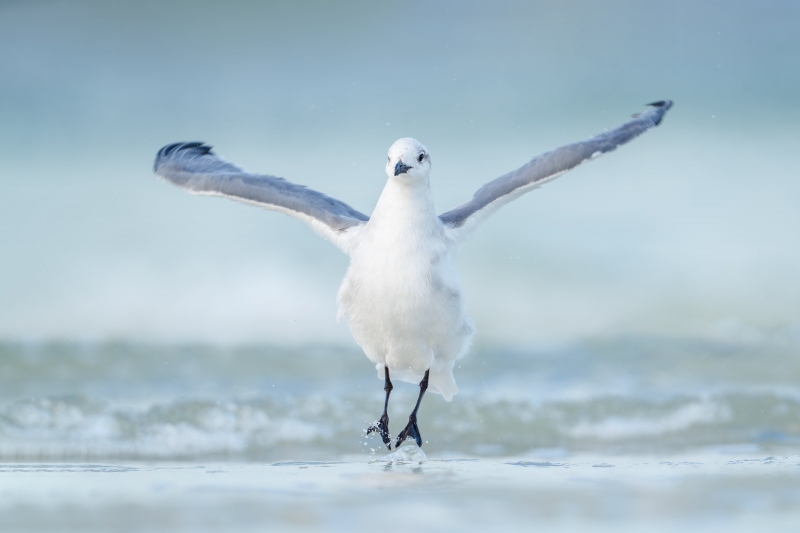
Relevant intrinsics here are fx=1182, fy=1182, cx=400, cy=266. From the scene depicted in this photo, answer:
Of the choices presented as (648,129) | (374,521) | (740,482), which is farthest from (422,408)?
(374,521)

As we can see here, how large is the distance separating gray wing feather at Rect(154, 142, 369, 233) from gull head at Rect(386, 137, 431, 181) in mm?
970

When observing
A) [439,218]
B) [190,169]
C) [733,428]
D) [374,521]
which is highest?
[190,169]

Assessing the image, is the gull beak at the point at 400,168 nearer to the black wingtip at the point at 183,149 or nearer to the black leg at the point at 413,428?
the black leg at the point at 413,428

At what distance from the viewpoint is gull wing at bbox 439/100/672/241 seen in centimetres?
768

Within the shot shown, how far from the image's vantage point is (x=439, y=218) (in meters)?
7.70

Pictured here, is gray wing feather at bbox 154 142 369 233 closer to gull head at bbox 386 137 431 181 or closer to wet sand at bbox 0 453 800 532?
gull head at bbox 386 137 431 181

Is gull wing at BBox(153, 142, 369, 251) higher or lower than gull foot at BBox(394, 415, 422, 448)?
higher

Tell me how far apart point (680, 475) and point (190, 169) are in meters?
4.26

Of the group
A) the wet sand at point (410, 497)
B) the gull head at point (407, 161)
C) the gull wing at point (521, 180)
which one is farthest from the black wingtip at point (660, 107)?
the wet sand at point (410, 497)

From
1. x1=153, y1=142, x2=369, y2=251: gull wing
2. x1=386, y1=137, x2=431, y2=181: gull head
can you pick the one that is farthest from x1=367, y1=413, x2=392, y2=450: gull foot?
x1=386, y1=137, x2=431, y2=181: gull head

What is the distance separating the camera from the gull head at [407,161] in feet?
22.4

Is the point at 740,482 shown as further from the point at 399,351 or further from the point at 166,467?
the point at 166,467

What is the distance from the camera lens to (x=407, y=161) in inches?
270

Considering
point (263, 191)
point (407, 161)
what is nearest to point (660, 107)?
point (407, 161)
